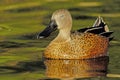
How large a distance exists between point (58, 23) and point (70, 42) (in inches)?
18.7

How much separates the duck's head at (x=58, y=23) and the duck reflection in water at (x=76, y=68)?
0.59 meters

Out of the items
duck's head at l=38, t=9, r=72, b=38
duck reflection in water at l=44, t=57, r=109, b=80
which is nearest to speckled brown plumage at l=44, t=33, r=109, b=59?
duck reflection in water at l=44, t=57, r=109, b=80

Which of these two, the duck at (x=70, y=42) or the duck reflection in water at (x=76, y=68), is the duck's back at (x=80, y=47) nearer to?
the duck at (x=70, y=42)

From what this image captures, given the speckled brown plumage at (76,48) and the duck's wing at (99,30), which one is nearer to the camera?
the speckled brown plumage at (76,48)

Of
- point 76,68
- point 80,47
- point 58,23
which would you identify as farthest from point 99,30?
point 76,68

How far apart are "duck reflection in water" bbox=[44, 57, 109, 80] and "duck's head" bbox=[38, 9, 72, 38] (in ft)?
1.93

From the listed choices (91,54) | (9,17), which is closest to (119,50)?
(91,54)

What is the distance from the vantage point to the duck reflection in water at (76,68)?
12.4m

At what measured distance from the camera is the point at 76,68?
13.0 m

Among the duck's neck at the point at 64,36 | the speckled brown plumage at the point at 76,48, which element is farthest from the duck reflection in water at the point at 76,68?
the duck's neck at the point at 64,36

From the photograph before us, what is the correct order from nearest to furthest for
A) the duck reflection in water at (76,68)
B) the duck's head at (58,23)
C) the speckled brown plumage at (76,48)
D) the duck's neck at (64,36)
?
1. the duck reflection in water at (76,68)
2. the duck's head at (58,23)
3. the speckled brown plumage at (76,48)
4. the duck's neck at (64,36)

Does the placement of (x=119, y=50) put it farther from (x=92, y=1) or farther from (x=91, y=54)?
(x=92, y=1)

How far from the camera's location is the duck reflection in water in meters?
12.4

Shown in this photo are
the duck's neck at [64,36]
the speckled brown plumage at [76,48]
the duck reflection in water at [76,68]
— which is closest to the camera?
the duck reflection in water at [76,68]
